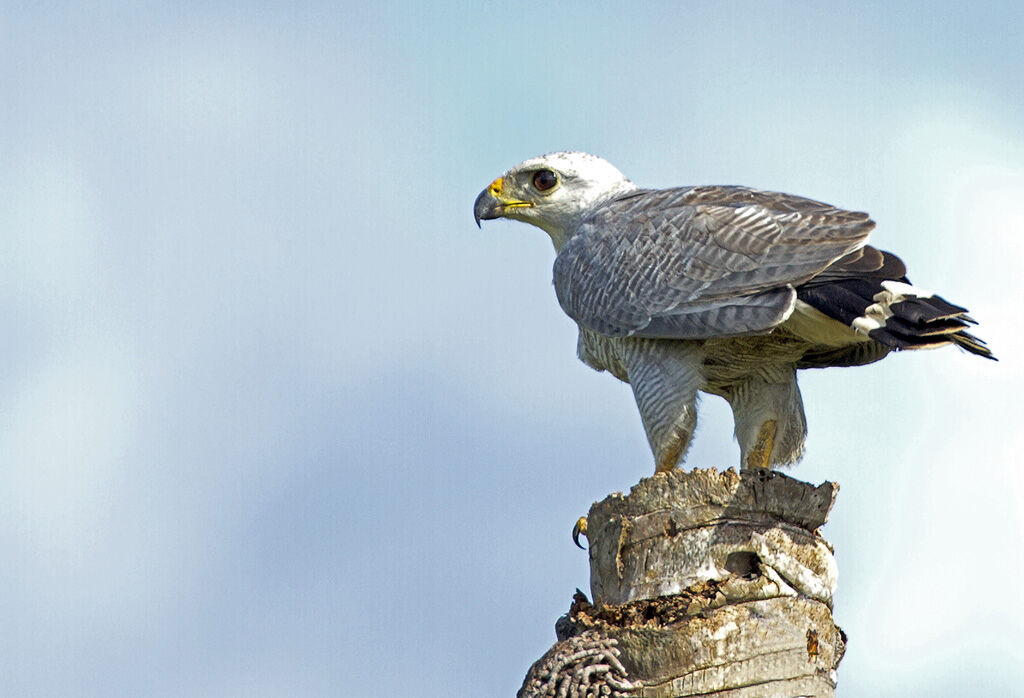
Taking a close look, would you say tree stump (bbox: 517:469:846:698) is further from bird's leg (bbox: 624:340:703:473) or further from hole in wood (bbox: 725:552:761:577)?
bird's leg (bbox: 624:340:703:473)

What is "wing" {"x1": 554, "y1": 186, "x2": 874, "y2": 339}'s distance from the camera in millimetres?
7281

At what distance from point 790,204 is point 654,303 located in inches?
39.2

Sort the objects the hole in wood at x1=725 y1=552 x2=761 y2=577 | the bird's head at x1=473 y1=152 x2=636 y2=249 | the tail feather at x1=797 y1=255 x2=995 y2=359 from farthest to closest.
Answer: the bird's head at x1=473 y1=152 x2=636 y2=249 < the tail feather at x1=797 y1=255 x2=995 y2=359 < the hole in wood at x1=725 y1=552 x2=761 y2=577

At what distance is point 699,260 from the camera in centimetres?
771

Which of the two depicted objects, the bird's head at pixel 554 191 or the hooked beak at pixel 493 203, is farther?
the hooked beak at pixel 493 203

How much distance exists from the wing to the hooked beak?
0.97 meters

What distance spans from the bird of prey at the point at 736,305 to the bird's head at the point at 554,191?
433mm

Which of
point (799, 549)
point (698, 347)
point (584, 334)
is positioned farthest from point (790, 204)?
point (799, 549)

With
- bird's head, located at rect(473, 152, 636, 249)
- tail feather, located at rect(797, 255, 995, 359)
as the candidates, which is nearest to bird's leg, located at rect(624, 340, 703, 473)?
tail feather, located at rect(797, 255, 995, 359)

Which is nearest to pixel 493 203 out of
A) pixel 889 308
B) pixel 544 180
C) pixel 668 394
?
pixel 544 180

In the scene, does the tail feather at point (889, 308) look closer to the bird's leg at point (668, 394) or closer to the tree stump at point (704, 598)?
the bird's leg at point (668, 394)

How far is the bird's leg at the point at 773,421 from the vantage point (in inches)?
320

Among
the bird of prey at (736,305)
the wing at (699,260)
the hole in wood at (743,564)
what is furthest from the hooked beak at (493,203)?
the hole in wood at (743,564)

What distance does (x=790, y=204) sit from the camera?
7848mm
